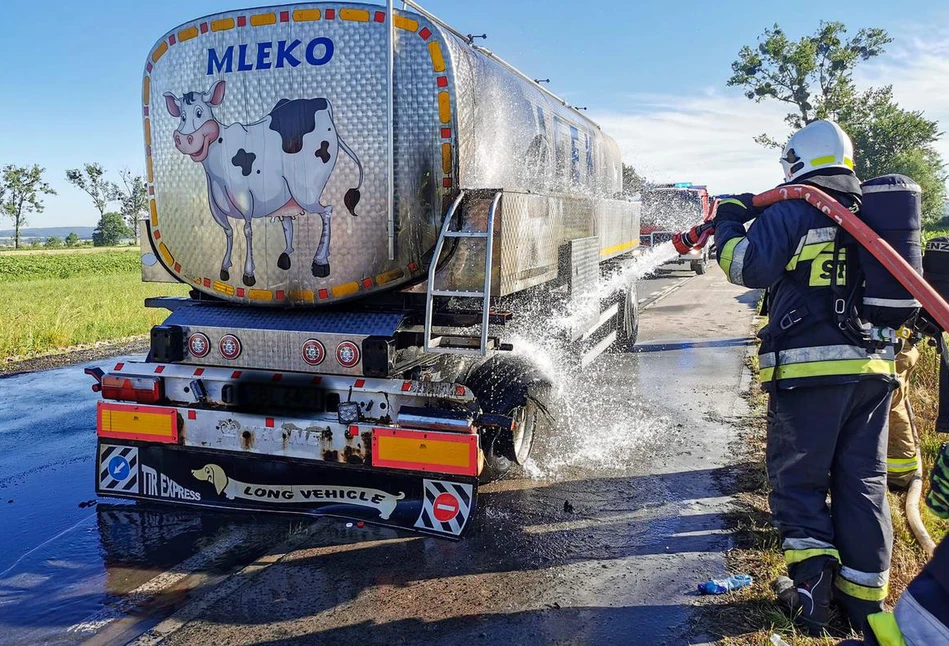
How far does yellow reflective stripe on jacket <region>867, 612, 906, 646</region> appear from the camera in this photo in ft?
5.74

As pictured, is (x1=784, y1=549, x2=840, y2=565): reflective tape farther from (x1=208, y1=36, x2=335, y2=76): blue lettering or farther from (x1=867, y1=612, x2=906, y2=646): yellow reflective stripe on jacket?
(x1=208, y1=36, x2=335, y2=76): blue lettering

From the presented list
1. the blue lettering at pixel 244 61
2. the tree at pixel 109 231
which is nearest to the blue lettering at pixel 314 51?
the blue lettering at pixel 244 61

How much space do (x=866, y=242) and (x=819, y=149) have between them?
686 millimetres

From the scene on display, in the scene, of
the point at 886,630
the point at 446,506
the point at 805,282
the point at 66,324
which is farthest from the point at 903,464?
the point at 66,324

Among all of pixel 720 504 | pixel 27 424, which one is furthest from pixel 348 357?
pixel 27 424

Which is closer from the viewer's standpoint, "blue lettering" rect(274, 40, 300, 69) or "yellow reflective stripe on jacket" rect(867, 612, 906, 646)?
"yellow reflective stripe on jacket" rect(867, 612, 906, 646)

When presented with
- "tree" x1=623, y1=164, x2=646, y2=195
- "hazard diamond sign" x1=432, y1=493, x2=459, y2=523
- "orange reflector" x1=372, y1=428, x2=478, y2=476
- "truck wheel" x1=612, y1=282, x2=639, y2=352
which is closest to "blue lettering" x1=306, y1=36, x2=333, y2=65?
"orange reflector" x1=372, y1=428, x2=478, y2=476

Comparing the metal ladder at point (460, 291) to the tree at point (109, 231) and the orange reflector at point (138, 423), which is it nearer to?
the orange reflector at point (138, 423)

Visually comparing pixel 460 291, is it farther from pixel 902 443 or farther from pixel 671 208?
pixel 671 208

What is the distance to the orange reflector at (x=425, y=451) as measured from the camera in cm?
374

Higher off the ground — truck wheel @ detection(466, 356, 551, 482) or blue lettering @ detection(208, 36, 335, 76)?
blue lettering @ detection(208, 36, 335, 76)

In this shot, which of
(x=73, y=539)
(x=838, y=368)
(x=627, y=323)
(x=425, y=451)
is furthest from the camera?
(x=627, y=323)

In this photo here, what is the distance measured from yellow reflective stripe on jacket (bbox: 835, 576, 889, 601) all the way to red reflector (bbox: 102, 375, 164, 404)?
3.94 m

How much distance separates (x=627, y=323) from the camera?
32.7 ft
